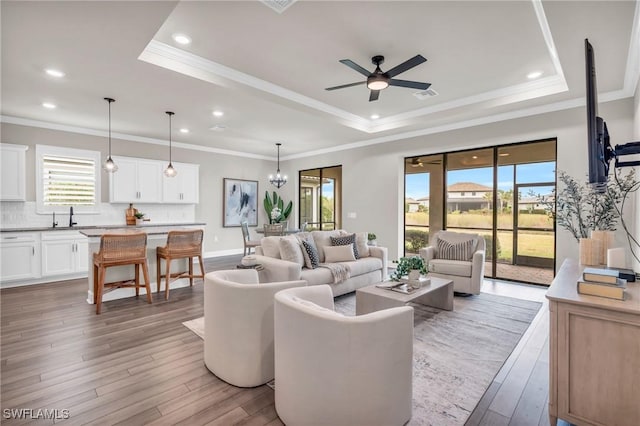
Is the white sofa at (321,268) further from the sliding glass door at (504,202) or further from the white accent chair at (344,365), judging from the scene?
the sliding glass door at (504,202)

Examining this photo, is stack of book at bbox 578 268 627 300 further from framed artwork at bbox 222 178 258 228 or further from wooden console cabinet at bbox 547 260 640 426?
framed artwork at bbox 222 178 258 228

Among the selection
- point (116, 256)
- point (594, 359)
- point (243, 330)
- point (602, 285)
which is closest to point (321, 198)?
point (116, 256)

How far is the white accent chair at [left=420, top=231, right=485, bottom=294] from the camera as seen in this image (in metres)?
4.38

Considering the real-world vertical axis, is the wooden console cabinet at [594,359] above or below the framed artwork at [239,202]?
below

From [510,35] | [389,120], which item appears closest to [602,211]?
[510,35]

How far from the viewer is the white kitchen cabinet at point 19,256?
485 centimetres

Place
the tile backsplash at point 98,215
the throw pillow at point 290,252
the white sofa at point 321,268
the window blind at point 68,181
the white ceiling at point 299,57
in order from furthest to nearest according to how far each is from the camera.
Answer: the window blind at point 68,181 < the tile backsplash at point 98,215 < the throw pillow at point 290,252 < the white sofa at point 321,268 < the white ceiling at point 299,57

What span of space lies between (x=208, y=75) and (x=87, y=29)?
121cm

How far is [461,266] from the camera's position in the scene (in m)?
4.48

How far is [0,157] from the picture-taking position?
5082 millimetres

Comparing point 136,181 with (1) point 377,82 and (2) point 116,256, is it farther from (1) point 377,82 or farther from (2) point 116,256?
(1) point 377,82

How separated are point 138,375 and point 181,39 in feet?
10.2

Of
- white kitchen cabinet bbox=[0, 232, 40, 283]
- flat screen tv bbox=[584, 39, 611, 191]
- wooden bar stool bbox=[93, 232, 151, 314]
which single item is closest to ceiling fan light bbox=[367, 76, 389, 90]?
flat screen tv bbox=[584, 39, 611, 191]

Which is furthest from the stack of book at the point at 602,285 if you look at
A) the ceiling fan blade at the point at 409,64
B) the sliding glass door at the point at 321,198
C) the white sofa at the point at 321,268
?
the sliding glass door at the point at 321,198
